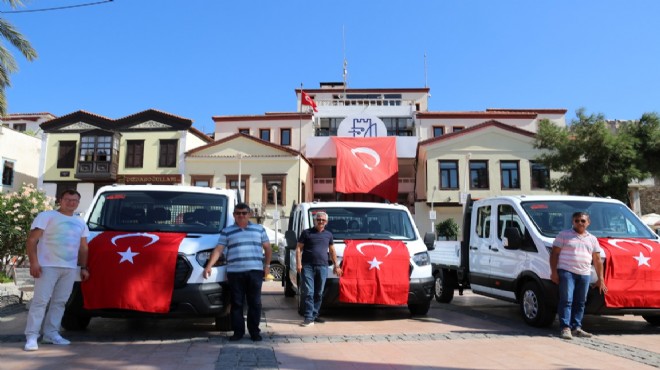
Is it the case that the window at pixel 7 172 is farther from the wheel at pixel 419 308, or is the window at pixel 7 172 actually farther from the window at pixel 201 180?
the wheel at pixel 419 308

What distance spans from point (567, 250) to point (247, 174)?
29.3 meters

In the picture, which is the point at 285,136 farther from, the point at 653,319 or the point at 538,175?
the point at 653,319

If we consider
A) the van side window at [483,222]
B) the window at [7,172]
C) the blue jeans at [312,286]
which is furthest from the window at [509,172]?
the window at [7,172]

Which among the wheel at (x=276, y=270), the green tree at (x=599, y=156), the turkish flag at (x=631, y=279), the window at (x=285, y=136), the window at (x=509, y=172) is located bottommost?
the wheel at (x=276, y=270)

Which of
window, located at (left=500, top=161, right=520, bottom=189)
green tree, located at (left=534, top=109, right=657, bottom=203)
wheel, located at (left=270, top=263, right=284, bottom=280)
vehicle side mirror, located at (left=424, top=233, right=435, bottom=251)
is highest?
window, located at (left=500, top=161, right=520, bottom=189)

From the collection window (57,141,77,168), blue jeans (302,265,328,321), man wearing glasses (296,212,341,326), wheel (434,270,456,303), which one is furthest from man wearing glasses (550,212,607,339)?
window (57,141,77,168)

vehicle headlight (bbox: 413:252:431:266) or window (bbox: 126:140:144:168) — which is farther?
window (bbox: 126:140:144:168)

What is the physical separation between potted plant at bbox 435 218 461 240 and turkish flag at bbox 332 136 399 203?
3.55 m

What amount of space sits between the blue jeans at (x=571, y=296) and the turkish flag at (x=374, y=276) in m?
2.22

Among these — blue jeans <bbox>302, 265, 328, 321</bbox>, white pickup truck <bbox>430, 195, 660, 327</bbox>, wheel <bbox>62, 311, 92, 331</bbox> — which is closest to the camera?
wheel <bbox>62, 311, 92, 331</bbox>

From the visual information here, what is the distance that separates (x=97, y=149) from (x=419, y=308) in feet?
108

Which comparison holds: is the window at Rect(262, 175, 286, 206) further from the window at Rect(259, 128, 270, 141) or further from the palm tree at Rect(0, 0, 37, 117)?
the palm tree at Rect(0, 0, 37, 117)

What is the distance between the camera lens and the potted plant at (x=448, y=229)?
31.7 meters

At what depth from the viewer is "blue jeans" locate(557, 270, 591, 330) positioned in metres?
6.54
